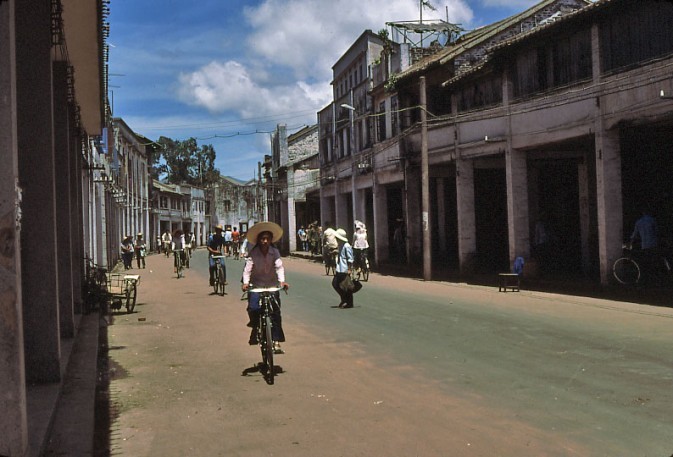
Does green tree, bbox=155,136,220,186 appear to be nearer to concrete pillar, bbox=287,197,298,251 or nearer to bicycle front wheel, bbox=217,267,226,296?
concrete pillar, bbox=287,197,298,251

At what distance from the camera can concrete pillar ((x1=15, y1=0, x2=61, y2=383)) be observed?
6.53 m

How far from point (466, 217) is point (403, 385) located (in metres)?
17.1

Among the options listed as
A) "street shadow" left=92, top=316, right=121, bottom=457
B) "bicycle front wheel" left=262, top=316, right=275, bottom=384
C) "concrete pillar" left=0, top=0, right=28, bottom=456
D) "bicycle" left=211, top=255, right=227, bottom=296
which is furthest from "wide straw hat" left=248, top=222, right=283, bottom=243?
"bicycle" left=211, top=255, right=227, bottom=296

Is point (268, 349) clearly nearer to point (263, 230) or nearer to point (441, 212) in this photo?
point (263, 230)

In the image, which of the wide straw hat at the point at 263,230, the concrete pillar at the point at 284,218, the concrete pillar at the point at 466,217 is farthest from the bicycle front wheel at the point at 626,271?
the concrete pillar at the point at 284,218

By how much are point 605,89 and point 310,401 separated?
1312cm

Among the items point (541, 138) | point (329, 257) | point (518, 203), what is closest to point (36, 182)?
point (541, 138)

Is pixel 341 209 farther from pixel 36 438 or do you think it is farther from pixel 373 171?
pixel 36 438

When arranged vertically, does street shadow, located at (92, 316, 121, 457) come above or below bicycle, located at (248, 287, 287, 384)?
→ below

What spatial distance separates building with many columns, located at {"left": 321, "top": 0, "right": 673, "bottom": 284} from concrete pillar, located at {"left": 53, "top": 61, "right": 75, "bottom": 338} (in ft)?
39.7

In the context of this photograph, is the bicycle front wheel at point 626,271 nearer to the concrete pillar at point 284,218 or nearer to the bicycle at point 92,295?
the bicycle at point 92,295

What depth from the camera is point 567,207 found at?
2400 centimetres

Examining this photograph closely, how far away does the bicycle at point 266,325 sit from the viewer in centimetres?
734

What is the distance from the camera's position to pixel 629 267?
1602 cm
